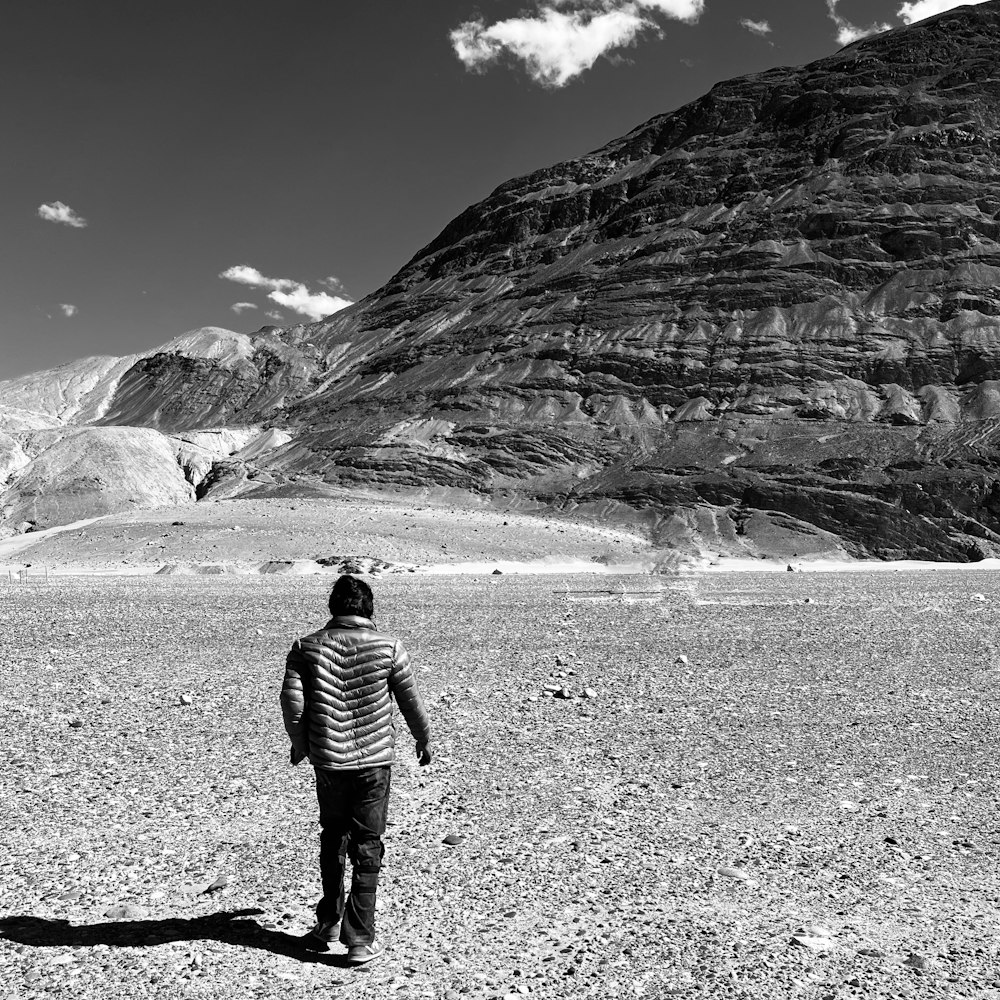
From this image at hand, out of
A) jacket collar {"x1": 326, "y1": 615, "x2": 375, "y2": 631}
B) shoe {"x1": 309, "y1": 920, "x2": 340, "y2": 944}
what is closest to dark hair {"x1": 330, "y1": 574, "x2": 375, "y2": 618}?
jacket collar {"x1": 326, "y1": 615, "x2": 375, "y2": 631}

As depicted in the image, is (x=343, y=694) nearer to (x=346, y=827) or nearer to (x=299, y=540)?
(x=346, y=827)

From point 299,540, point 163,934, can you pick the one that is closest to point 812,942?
point 163,934

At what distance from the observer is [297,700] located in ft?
15.9

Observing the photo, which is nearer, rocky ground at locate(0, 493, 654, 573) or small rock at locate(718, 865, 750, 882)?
small rock at locate(718, 865, 750, 882)

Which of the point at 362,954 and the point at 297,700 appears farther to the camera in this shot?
the point at 297,700

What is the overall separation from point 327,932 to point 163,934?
906 mm

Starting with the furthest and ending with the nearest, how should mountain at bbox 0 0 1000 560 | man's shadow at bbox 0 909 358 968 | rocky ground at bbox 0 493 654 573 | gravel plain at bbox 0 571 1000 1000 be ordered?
1. mountain at bbox 0 0 1000 560
2. rocky ground at bbox 0 493 654 573
3. man's shadow at bbox 0 909 358 968
4. gravel plain at bbox 0 571 1000 1000

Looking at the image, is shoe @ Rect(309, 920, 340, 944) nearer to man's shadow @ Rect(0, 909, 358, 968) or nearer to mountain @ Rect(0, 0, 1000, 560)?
man's shadow @ Rect(0, 909, 358, 968)

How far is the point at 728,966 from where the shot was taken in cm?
453

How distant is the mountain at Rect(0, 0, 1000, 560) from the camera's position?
70188 millimetres

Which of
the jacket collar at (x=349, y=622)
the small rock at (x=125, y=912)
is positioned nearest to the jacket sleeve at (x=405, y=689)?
the jacket collar at (x=349, y=622)

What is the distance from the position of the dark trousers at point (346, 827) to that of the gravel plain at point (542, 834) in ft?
1.12

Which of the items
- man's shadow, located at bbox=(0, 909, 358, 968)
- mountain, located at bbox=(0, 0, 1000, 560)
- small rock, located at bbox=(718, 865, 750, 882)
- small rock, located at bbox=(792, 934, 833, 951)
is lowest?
man's shadow, located at bbox=(0, 909, 358, 968)

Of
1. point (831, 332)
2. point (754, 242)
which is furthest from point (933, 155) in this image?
point (831, 332)
